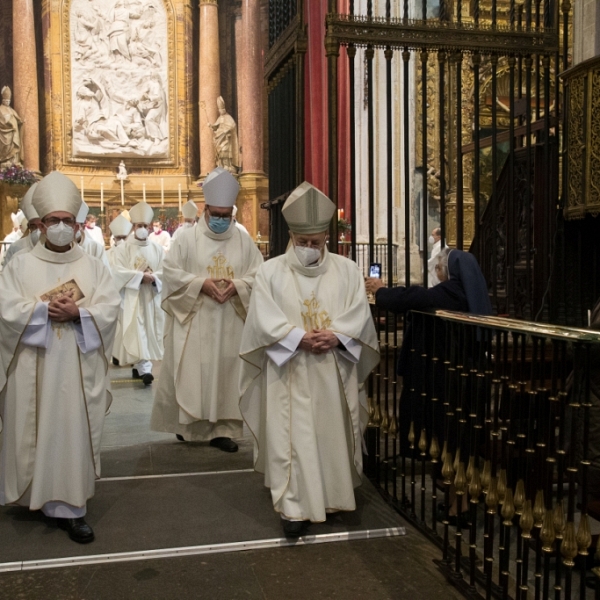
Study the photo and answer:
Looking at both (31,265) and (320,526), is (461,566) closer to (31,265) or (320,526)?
(320,526)

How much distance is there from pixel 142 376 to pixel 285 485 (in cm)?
528

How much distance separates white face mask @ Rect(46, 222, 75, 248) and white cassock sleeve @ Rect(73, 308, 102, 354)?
1.31ft

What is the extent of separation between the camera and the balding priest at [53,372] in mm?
3996

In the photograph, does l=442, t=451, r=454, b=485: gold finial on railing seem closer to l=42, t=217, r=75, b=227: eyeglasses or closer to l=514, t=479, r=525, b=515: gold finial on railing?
l=514, t=479, r=525, b=515: gold finial on railing

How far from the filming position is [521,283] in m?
6.73

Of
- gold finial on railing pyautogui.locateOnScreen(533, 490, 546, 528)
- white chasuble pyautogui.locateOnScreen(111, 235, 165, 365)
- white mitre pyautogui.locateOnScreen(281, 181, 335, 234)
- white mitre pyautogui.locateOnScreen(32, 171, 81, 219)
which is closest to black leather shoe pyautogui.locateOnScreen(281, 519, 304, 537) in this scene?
gold finial on railing pyautogui.locateOnScreen(533, 490, 546, 528)

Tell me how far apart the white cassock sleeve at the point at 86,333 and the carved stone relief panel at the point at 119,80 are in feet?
50.5

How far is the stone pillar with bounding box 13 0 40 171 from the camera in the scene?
17.8 metres

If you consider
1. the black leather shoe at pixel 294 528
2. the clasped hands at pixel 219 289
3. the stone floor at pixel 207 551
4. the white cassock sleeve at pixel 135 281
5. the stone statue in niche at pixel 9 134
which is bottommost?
the stone floor at pixel 207 551

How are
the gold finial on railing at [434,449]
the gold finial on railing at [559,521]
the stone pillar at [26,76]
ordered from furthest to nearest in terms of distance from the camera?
the stone pillar at [26,76]
the gold finial on railing at [434,449]
the gold finial on railing at [559,521]

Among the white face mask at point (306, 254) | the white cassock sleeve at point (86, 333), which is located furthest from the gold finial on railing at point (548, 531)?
the white cassock sleeve at point (86, 333)

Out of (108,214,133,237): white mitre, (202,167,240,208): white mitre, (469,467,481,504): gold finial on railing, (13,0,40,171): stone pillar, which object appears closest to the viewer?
(469,467,481,504): gold finial on railing

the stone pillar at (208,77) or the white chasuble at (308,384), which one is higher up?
the stone pillar at (208,77)

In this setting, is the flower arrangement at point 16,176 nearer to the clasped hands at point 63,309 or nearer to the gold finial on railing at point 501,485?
the clasped hands at point 63,309
